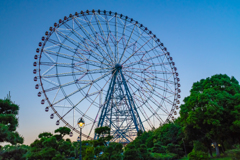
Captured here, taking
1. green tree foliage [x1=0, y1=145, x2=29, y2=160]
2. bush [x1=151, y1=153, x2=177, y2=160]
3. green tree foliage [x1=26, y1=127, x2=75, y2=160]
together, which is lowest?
bush [x1=151, y1=153, x2=177, y2=160]

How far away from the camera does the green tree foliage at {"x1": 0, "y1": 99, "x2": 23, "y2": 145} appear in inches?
338

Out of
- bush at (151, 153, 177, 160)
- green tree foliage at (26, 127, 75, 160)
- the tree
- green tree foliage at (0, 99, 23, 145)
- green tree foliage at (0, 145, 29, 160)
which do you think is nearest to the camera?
green tree foliage at (0, 99, 23, 145)

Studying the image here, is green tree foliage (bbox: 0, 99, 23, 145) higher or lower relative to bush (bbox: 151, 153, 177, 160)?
higher

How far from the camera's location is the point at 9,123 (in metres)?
9.55

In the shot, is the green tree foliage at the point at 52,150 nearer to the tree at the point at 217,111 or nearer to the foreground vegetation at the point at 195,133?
the foreground vegetation at the point at 195,133

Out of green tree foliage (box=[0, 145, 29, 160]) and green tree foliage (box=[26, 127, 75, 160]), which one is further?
green tree foliage (box=[26, 127, 75, 160])

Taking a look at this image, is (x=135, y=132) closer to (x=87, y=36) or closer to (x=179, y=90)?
(x=179, y=90)

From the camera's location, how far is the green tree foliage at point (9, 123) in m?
8.58

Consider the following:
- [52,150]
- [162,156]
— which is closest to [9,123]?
[52,150]

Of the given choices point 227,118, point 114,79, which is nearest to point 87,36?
point 114,79

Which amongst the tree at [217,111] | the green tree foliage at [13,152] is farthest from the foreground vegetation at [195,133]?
the green tree foliage at [13,152]

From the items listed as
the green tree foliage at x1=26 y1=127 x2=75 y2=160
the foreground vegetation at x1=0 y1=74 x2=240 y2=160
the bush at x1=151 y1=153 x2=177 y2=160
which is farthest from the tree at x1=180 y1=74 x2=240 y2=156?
the green tree foliage at x1=26 y1=127 x2=75 y2=160

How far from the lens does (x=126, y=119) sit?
2875 centimetres

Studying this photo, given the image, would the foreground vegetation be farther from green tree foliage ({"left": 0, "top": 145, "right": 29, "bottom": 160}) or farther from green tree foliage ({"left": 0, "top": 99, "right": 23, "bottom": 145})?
green tree foliage ({"left": 0, "top": 145, "right": 29, "bottom": 160})
